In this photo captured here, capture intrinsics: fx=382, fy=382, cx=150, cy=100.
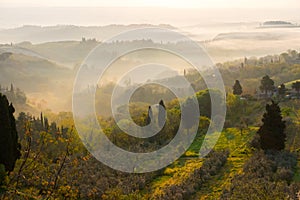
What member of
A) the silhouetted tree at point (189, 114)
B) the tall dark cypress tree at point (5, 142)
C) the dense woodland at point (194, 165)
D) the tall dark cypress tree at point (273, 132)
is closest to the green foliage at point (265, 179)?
the dense woodland at point (194, 165)

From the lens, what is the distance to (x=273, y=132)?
30422mm

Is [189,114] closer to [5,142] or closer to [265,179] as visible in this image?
[265,179]

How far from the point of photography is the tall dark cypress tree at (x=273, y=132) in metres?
30.4

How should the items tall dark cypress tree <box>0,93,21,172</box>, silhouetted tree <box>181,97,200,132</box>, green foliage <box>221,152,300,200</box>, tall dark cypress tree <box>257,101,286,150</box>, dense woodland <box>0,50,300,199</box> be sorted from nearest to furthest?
green foliage <box>221,152,300,200</box> < dense woodland <box>0,50,300,199</box> < tall dark cypress tree <box>0,93,21,172</box> < tall dark cypress tree <box>257,101,286,150</box> < silhouetted tree <box>181,97,200,132</box>

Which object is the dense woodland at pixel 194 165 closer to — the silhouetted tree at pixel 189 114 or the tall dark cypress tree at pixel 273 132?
the tall dark cypress tree at pixel 273 132

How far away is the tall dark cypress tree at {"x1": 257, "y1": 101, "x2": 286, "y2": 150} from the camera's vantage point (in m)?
30.4

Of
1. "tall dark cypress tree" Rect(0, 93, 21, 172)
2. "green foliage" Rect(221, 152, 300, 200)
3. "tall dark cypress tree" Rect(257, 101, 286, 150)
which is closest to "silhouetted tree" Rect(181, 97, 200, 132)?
"tall dark cypress tree" Rect(257, 101, 286, 150)

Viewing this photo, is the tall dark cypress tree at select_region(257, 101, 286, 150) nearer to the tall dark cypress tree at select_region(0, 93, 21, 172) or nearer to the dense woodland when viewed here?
the dense woodland

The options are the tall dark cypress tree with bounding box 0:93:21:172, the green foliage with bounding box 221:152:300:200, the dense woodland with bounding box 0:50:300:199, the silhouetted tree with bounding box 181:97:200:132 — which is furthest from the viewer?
the silhouetted tree with bounding box 181:97:200:132

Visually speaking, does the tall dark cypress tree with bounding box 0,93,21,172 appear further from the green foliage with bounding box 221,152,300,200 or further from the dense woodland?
the green foliage with bounding box 221,152,300,200

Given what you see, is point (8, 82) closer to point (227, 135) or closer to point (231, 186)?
point (227, 135)

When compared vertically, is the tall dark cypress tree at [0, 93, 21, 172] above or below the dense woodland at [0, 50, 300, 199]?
above

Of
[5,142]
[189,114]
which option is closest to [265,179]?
[5,142]

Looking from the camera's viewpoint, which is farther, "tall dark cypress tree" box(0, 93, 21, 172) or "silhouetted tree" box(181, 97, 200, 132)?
"silhouetted tree" box(181, 97, 200, 132)
